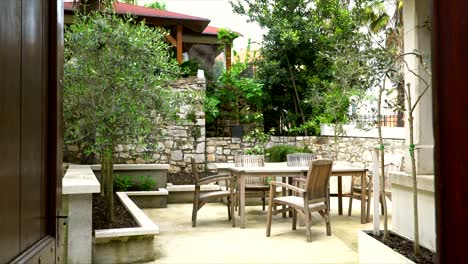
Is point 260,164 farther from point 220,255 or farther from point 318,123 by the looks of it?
point 318,123

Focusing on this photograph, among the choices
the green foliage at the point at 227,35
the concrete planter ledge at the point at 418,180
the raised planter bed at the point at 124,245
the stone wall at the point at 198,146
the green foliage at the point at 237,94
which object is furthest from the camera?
the green foliage at the point at 227,35

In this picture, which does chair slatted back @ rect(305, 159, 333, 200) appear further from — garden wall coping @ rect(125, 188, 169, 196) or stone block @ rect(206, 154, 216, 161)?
stone block @ rect(206, 154, 216, 161)

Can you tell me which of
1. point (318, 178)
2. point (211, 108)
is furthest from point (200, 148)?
point (318, 178)

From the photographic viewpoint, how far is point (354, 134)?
9.70 metres

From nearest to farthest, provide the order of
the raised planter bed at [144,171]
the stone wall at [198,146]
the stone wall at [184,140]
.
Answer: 1. the raised planter bed at [144,171]
2. the stone wall at [198,146]
3. the stone wall at [184,140]

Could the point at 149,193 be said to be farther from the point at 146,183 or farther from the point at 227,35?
the point at 227,35

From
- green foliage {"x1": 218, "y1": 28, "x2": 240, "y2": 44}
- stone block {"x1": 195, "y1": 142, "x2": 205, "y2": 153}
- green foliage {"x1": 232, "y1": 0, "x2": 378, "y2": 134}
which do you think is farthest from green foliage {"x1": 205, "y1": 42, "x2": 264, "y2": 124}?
stone block {"x1": 195, "y1": 142, "x2": 205, "y2": 153}

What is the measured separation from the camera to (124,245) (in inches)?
156

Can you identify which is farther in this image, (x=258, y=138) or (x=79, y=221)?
(x=258, y=138)

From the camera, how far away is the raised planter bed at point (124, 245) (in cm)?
387

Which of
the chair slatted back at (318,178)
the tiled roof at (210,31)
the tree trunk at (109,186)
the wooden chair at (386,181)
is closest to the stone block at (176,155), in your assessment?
the tree trunk at (109,186)

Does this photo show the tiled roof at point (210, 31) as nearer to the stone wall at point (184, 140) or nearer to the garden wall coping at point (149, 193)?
the stone wall at point (184, 140)

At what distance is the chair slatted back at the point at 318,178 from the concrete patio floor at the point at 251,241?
50 centimetres

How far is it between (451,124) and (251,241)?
4.29 m
